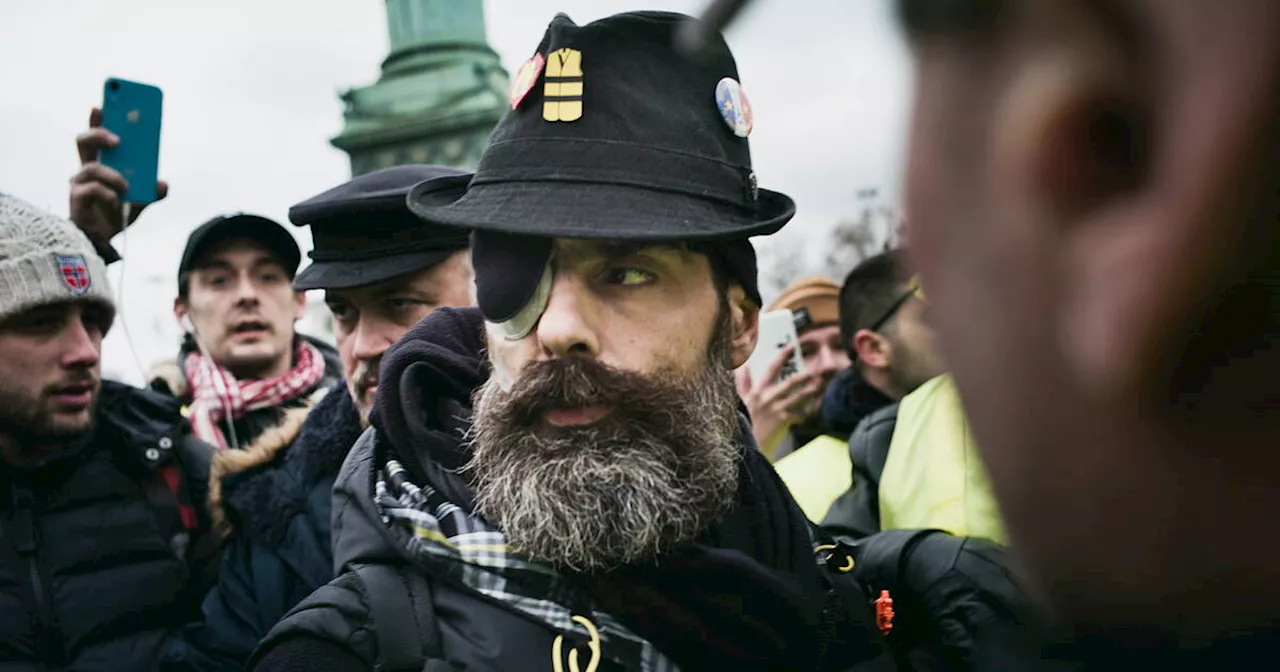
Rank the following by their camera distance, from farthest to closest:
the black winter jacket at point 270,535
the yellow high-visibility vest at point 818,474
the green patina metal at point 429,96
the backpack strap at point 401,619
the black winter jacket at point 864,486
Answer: the green patina metal at point 429,96 < the yellow high-visibility vest at point 818,474 < the black winter jacket at point 864,486 < the black winter jacket at point 270,535 < the backpack strap at point 401,619

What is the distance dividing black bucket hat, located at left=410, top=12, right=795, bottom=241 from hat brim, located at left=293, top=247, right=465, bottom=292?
964 millimetres

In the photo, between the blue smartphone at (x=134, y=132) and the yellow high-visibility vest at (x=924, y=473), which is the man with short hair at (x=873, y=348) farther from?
the blue smartphone at (x=134, y=132)

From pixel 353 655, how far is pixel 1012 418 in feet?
5.05

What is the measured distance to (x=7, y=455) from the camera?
9.75 feet

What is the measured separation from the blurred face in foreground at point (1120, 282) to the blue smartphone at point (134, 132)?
12.0 feet

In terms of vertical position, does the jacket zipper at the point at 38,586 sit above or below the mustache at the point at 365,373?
below

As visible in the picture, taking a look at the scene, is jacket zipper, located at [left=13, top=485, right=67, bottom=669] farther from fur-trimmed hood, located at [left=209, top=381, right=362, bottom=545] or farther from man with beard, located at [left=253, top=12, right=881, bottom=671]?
man with beard, located at [left=253, top=12, right=881, bottom=671]

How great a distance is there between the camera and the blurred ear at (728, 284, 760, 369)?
228 centimetres

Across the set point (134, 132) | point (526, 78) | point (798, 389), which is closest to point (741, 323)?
point (526, 78)

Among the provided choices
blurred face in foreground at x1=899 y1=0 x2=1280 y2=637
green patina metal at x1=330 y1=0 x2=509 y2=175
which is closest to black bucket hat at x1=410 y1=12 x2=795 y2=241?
blurred face in foreground at x1=899 y1=0 x2=1280 y2=637

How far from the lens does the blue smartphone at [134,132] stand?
11.6 ft

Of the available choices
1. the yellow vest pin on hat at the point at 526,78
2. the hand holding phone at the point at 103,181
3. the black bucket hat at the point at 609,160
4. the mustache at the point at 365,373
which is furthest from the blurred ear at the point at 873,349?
the hand holding phone at the point at 103,181

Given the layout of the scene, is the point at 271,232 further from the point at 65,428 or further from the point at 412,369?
the point at 412,369

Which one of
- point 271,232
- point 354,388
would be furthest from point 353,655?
point 271,232
